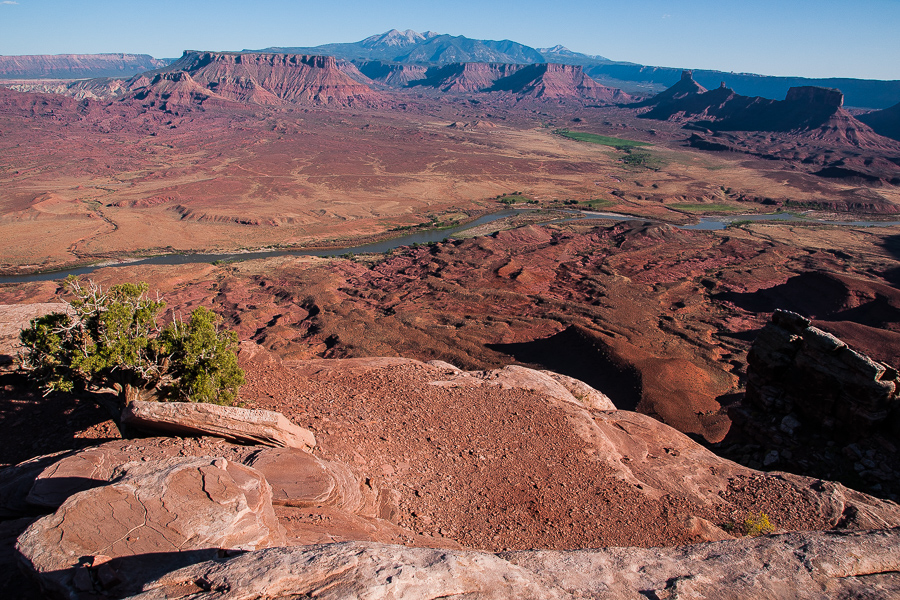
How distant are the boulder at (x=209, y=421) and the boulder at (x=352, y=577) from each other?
4.74 m

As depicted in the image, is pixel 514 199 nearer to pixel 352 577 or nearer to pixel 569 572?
pixel 569 572

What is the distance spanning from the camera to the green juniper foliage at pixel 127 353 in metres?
11.7

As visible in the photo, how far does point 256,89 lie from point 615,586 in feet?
704

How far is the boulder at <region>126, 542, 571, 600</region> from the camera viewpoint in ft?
18.3

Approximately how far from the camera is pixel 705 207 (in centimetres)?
8425

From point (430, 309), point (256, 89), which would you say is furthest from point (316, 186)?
point (256, 89)

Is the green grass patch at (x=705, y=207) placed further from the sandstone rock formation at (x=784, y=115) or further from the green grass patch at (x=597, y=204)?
the sandstone rock formation at (x=784, y=115)

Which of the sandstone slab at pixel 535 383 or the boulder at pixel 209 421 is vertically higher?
the boulder at pixel 209 421

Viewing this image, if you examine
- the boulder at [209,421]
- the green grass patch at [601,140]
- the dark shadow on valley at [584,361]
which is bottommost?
the dark shadow on valley at [584,361]

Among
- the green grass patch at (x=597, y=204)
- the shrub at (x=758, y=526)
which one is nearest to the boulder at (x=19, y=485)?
the shrub at (x=758, y=526)

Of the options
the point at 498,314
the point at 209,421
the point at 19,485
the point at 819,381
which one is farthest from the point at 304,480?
the point at 498,314

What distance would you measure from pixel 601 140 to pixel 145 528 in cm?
16679

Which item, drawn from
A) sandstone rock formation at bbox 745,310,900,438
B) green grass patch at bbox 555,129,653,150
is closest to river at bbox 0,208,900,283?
sandstone rock formation at bbox 745,310,900,438

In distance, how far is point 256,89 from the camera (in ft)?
617
